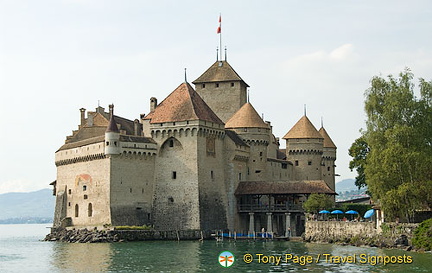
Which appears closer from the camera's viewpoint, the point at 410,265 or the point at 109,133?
the point at 410,265

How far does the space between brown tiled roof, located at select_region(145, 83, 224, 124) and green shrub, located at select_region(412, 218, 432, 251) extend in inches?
956

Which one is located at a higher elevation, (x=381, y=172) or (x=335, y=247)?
(x=381, y=172)

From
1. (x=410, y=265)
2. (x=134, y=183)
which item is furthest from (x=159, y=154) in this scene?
(x=410, y=265)

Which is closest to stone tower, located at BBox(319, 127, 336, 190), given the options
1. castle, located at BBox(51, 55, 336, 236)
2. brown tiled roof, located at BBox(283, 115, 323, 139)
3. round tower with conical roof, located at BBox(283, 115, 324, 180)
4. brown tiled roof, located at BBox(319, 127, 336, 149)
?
brown tiled roof, located at BBox(319, 127, 336, 149)

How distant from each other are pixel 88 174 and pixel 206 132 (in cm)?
1147

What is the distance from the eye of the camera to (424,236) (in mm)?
49031

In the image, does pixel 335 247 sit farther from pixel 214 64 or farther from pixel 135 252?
pixel 214 64

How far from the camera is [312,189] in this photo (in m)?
68.2

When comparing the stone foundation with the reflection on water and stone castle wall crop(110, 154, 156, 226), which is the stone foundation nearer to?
stone castle wall crop(110, 154, 156, 226)

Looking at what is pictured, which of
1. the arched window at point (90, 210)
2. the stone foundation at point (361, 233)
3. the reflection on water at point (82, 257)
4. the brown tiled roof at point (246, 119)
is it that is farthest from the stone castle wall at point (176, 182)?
the stone foundation at point (361, 233)

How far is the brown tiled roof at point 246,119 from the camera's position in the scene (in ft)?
250

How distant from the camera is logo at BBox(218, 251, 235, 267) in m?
43.2

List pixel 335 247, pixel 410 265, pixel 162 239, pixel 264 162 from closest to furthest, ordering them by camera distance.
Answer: pixel 410 265 → pixel 335 247 → pixel 162 239 → pixel 264 162

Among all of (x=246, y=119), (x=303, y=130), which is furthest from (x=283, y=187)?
(x=303, y=130)
